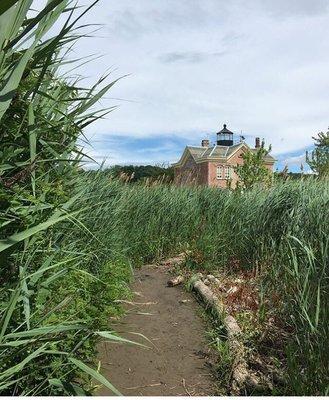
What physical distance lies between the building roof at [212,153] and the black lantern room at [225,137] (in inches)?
131

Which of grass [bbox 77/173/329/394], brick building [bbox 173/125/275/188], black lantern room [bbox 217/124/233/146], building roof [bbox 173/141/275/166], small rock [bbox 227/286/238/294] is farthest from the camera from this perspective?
black lantern room [bbox 217/124/233/146]

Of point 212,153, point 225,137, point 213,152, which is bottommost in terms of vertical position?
point 212,153

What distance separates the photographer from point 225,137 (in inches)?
2258

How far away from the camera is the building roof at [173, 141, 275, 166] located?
4834 centimetres

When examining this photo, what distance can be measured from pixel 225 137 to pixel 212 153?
8.10m

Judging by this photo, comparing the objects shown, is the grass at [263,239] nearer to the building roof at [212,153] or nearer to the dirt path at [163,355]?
the dirt path at [163,355]

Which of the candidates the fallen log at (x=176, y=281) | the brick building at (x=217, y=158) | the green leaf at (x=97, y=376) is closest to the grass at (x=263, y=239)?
the fallen log at (x=176, y=281)

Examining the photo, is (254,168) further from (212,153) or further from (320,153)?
(212,153)

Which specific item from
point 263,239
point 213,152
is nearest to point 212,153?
point 213,152

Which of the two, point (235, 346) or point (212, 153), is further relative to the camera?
point (212, 153)

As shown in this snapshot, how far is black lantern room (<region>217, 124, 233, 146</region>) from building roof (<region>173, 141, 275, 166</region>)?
3320 mm

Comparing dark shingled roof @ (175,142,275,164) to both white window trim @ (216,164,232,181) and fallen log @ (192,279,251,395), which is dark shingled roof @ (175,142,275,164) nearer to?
white window trim @ (216,164,232,181)

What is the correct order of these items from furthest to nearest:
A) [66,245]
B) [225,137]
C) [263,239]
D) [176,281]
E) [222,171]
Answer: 1. [225,137]
2. [222,171]
3. [176,281]
4. [263,239]
5. [66,245]

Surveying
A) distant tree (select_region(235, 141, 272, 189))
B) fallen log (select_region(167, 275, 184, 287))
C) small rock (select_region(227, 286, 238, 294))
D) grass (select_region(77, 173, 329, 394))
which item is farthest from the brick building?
small rock (select_region(227, 286, 238, 294))
